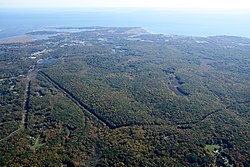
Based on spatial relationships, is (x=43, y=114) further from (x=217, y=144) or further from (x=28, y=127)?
(x=217, y=144)

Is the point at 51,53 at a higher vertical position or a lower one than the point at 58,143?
higher

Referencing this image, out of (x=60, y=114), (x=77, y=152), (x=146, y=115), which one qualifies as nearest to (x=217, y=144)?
(x=146, y=115)

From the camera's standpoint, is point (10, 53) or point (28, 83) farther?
point (10, 53)

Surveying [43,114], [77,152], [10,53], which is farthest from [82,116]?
[10,53]

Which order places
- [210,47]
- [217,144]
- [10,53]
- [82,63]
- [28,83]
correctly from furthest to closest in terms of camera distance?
[210,47], [10,53], [82,63], [28,83], [217,144]

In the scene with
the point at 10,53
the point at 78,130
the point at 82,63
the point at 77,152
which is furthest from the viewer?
the point at 10,53

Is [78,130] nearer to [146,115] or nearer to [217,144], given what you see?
[146,115]
